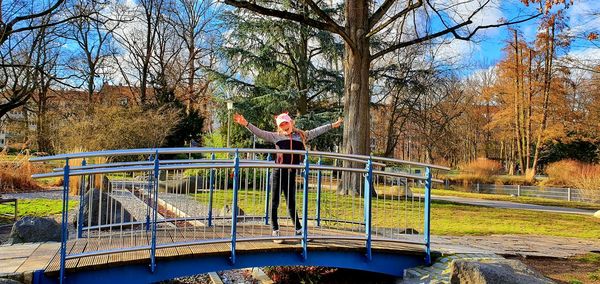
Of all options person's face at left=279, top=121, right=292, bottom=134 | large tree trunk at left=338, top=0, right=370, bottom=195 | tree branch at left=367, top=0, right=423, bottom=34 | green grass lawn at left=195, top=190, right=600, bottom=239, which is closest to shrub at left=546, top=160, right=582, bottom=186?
green grass lawn at left=195, top=190, right=600, bottom=239

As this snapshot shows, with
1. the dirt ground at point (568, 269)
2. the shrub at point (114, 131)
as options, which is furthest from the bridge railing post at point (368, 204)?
the shrub at point (114, 131)

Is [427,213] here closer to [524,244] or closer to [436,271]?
[436,271]

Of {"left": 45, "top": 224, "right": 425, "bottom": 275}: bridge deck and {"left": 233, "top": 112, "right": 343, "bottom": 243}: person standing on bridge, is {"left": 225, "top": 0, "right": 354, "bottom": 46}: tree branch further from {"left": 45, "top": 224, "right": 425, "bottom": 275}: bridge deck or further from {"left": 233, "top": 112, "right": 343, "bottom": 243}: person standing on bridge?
{"left": 45, "top": 224, "right": 425, "bottom": 275}: bridge deck

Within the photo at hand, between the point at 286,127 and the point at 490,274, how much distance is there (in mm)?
2965

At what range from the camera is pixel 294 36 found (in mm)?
23844

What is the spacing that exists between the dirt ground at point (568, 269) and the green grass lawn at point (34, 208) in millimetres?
10136

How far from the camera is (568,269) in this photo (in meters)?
6.63

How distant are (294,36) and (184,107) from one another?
11.7 meters

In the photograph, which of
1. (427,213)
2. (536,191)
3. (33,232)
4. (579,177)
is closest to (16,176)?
(33,232)

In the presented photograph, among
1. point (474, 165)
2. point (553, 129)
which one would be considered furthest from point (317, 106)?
point (553, 129)

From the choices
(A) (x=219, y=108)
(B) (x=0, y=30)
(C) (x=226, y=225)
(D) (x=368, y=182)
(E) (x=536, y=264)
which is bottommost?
(E) (x=536, y=264)

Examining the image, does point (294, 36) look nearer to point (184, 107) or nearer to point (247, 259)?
point (184, 107)

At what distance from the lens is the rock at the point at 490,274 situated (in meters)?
4.97

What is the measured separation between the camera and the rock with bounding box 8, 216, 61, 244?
6.24 m
